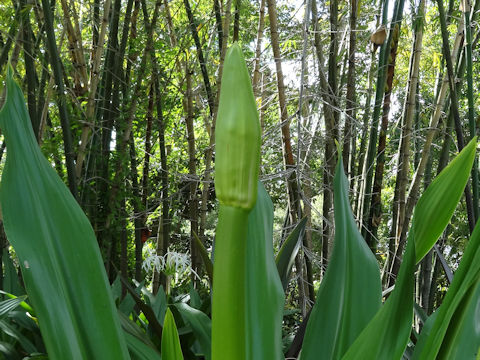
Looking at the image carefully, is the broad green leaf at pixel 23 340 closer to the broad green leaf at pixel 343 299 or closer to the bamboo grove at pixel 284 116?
the bamboo grove at pixel 284 116

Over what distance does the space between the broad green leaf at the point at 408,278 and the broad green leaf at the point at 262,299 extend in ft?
0.23

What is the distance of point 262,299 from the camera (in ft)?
1.49

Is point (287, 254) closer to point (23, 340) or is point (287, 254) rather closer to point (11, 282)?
point (23, 340)

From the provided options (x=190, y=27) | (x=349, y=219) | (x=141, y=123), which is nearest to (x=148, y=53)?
(x=190, y=27)

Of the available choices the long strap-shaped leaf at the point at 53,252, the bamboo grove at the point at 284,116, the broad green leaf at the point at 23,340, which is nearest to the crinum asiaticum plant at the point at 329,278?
the long strap-shaped leaf at the point at 53,252

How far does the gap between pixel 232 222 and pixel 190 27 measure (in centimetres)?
201

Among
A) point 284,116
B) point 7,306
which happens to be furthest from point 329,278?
point 284,116

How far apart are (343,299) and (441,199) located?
153 millimetres

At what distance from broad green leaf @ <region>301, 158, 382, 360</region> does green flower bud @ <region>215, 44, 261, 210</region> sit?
0.84ft

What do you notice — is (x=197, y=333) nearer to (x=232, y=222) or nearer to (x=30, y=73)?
(x=232, y=222)

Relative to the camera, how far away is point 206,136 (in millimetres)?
3689

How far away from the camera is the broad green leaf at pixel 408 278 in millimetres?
352

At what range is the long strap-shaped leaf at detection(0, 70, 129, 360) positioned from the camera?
1.24 feet

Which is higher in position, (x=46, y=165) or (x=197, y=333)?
(x=46, y=165)
